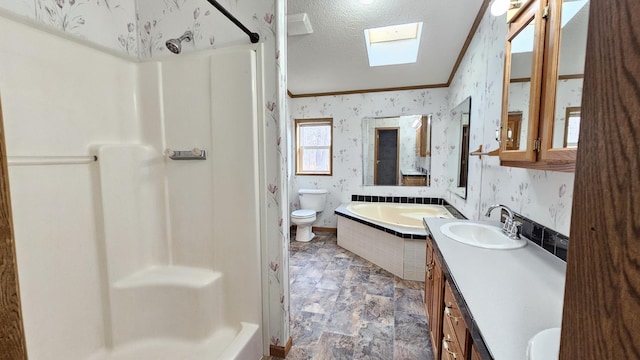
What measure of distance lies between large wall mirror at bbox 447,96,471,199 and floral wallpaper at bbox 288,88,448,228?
0.25m

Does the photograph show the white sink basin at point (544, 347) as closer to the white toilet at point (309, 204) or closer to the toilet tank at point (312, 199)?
the white toilet at point (309, 204)

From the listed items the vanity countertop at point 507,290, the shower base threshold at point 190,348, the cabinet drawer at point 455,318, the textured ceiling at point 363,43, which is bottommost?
the shower base threshold at point 190,348

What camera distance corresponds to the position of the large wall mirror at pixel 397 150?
3922 mm

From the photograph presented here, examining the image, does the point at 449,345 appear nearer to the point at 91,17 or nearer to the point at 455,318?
the point at 455,318

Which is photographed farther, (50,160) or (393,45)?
(393,45)

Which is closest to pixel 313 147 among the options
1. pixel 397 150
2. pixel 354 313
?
pixel 397 150

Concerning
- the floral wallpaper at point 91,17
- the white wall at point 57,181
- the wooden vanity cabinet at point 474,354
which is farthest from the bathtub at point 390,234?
the floral wallpaper at point 91,17

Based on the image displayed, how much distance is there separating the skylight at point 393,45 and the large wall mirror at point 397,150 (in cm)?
114

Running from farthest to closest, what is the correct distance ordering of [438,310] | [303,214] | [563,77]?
1. [303,214]
2. [438,310]
3. [563,77]

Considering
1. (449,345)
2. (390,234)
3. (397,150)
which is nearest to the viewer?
(449,345)

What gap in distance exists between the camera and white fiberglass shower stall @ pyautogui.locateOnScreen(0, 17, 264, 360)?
1295mm

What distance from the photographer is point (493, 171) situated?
A: 1977mm

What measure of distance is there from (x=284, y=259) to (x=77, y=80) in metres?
1.57

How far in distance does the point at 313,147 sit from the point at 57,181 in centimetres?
341
